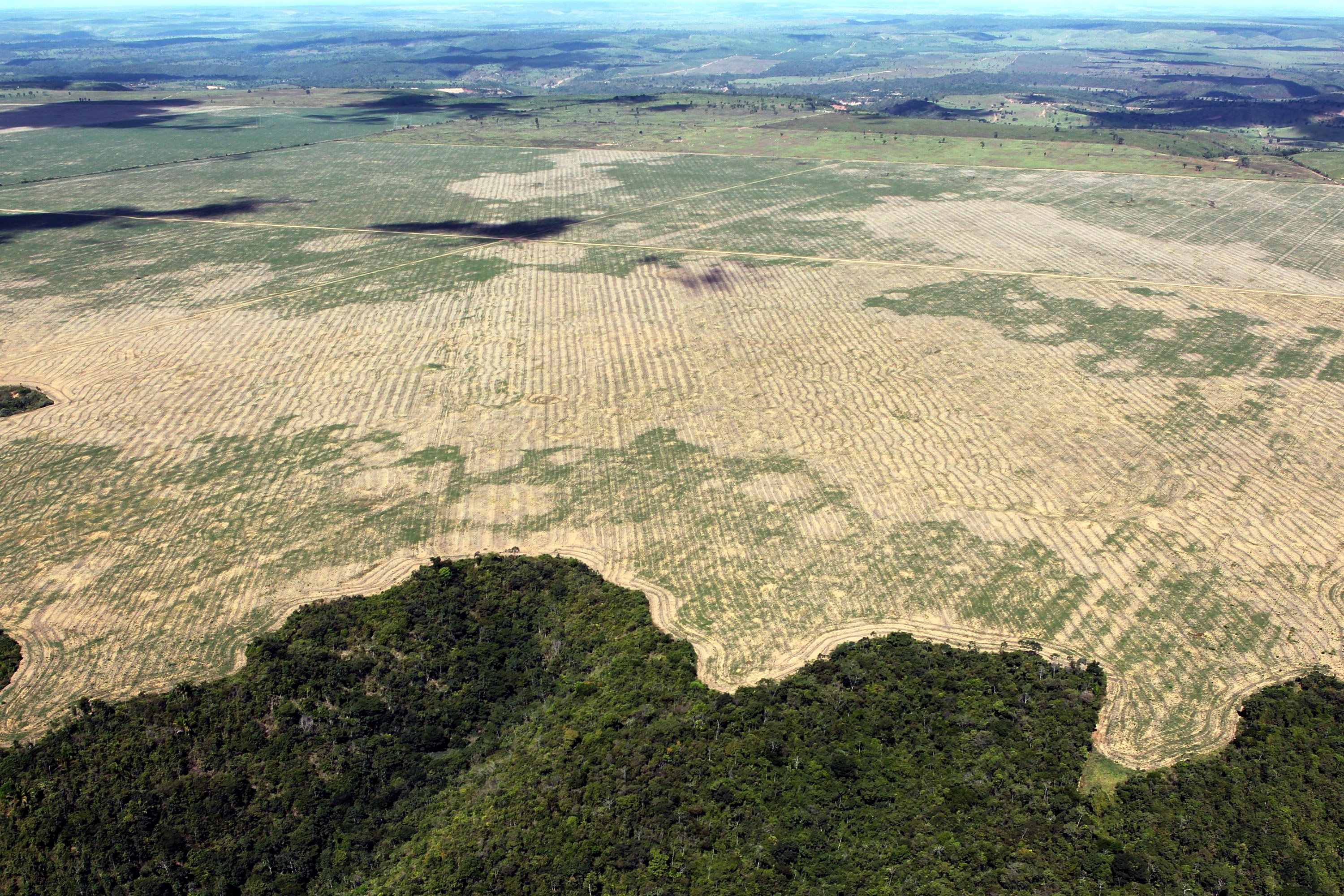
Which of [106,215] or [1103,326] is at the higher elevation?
[106,215]

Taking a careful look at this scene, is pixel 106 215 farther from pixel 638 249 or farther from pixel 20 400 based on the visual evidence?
pixel 638 249

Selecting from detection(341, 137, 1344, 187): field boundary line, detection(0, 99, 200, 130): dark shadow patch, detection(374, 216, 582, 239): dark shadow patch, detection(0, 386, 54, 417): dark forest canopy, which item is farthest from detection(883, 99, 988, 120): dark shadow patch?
detection(0, 386, 54, 417): dark forest canopy

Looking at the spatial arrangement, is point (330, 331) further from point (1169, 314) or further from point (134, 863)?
point (1169, 314)

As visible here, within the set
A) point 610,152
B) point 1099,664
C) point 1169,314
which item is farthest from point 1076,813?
point 610,152

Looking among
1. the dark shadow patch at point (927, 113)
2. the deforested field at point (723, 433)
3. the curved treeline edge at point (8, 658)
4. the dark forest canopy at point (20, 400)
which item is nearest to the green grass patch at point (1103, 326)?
the deforested field at point (723, 433)

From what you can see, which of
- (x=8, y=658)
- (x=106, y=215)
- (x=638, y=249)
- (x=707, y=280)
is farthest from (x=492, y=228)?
(x=8, y=658)

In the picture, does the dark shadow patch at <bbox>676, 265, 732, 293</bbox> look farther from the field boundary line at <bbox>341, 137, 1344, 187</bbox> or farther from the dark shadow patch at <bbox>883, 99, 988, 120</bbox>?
the dark shadow patch at <bbox>883, 99, 988, 120</bbox>

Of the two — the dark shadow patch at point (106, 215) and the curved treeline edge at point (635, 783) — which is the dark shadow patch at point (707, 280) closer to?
the curved treeline edge at point (635, 783)
